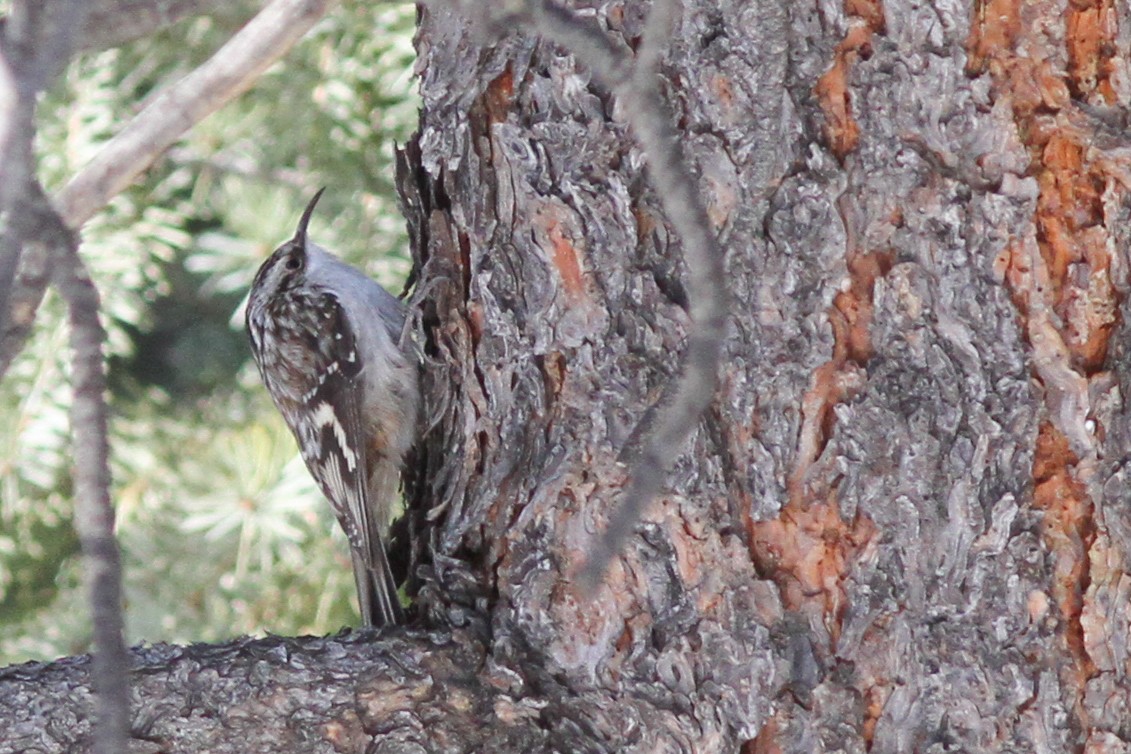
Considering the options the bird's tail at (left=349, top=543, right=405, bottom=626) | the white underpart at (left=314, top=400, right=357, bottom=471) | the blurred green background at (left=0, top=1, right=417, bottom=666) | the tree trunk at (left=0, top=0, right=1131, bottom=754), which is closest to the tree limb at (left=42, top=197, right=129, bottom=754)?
the tree trunk at (left=0, top=0, right=1131, bottom=754)

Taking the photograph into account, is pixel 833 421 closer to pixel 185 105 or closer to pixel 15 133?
pixel 185 105

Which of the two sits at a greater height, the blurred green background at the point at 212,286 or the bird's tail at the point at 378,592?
the blurred green background at the point at 212,286

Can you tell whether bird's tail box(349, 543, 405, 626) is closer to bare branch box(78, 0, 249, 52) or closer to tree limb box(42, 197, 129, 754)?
bare branch box(78, 0, 249, 52)

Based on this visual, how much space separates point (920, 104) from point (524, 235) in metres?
0.42

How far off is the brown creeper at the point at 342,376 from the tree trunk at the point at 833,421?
670 millimetres

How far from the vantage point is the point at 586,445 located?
1.43m

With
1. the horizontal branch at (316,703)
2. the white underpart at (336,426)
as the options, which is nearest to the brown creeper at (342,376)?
the white underpart at (336,426)

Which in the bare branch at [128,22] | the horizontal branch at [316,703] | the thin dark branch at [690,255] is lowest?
the horizontal branch at [316,703]

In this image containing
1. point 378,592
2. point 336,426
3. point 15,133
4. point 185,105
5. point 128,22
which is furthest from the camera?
point 336,426

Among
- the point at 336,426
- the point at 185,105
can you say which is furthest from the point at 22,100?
the point at 336,426

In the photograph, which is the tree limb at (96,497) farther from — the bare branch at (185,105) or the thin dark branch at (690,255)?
the thin dark branch at (690,255)

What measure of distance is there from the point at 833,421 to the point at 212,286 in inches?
93.6

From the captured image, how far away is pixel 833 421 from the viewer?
1345 millimetres

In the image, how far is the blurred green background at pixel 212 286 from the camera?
2891 mm
